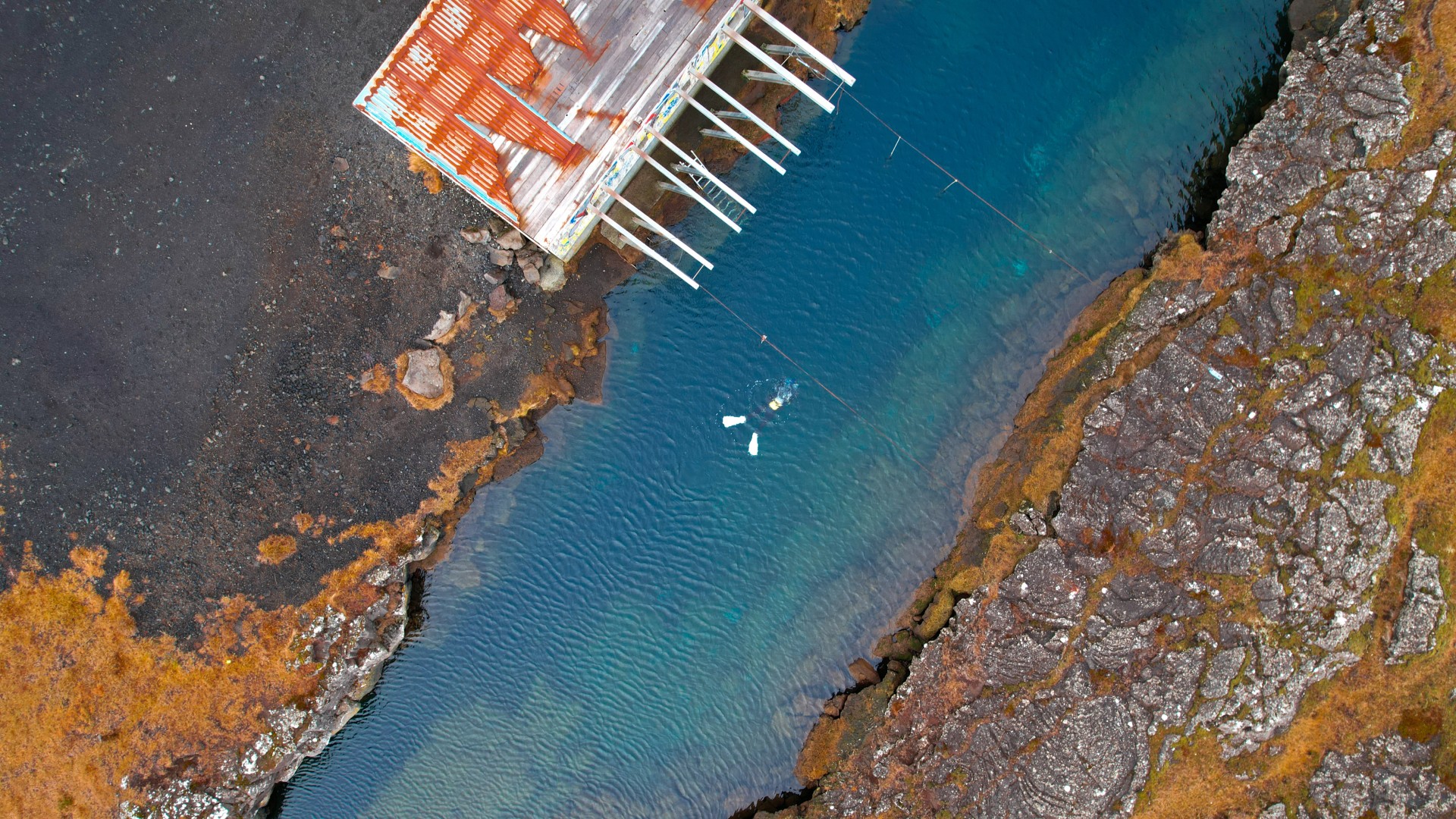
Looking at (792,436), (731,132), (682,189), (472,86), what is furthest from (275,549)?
(731,132)

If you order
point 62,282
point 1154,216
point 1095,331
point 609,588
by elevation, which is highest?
point 1154,216

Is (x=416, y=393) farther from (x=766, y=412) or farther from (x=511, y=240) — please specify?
(x=766, y=412)

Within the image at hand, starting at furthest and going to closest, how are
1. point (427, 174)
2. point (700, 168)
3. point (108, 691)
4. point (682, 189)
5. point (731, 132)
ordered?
1. point (108, 691)
2. point (427, 174)
3. point (682, 189)
4. point (700, 168)
5. point (731, 132)

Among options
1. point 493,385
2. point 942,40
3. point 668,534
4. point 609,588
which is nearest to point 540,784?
point 609,588

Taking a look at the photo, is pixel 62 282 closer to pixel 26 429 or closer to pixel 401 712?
pixel 26 429

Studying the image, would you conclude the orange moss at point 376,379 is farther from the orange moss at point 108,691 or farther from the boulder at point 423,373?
the orange moss at point 108,691

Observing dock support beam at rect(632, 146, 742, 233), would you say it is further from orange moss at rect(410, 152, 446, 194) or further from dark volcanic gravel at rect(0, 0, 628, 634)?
orange moss at rect(410, 152, 446, 194)
